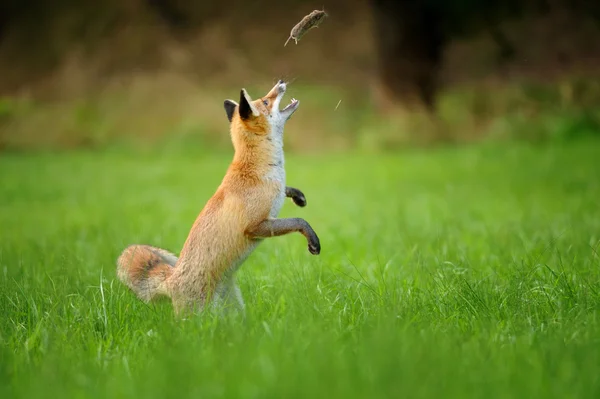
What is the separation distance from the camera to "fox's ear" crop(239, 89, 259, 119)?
4.97m

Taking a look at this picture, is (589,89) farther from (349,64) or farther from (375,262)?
(375,262)

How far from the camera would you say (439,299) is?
474cm

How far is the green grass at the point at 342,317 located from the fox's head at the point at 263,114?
1089 millimetres

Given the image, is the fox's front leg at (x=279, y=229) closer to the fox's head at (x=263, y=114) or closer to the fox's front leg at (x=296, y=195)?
the fox's front leg at (x=296, y=195)

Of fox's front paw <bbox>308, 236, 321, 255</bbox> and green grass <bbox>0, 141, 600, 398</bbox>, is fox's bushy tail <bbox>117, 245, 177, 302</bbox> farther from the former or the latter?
fox's front paw <bbox>308, 236, 321, 255</bbox>

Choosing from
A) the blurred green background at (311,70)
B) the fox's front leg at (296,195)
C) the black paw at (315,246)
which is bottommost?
the black paw at (315,246)

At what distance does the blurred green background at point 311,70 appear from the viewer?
1964 cm

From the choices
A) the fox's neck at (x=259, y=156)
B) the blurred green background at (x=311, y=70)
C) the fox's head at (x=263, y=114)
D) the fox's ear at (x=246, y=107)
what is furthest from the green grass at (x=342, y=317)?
the blurred green background at (x=311, y=70)

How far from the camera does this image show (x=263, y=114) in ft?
17.2

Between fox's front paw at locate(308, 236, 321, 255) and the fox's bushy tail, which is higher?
fox's front paw at locate(308, 236, 321, 255)

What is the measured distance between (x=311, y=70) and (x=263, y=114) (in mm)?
18886

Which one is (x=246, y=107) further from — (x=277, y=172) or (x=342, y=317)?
(x=342, y=317)

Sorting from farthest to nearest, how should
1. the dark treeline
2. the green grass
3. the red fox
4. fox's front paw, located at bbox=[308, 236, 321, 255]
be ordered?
1. the dark treeline
2. fox's front paw, located at bbox=[308, 236, 321, 255]
3. the red fox
4. the green grass

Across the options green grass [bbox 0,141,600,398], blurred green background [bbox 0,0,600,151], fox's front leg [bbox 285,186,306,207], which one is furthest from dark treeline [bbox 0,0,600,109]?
fox's front leg [bbox 285,186,306,207]
